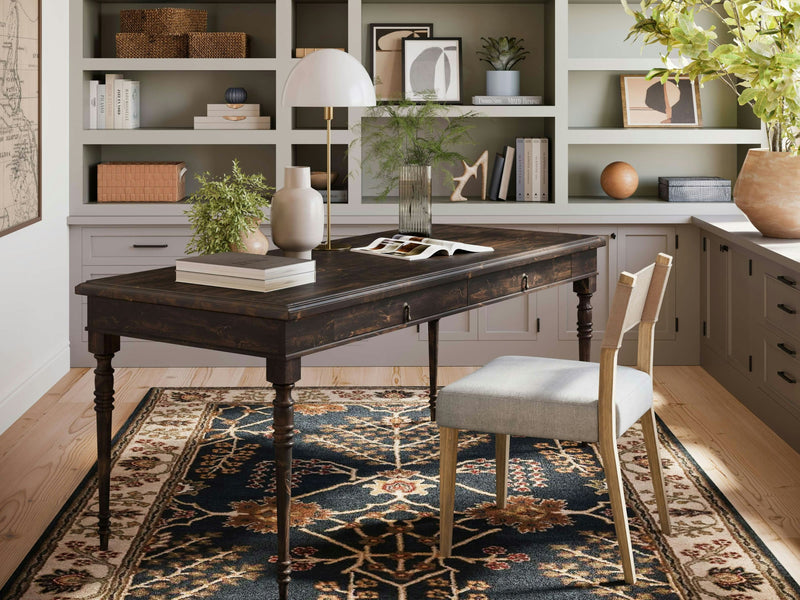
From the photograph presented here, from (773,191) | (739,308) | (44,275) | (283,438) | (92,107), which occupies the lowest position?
(283,438)

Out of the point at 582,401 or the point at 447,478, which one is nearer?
the point at 582,401

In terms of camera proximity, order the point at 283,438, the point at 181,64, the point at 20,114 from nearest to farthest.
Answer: the point at 283,438 → the point at 20,114 → the point at 181,64

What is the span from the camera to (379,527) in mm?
3105

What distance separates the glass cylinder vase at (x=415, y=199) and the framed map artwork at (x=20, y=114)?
1.59 metres

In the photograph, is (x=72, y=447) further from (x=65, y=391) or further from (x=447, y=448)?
(x=447, y=448)

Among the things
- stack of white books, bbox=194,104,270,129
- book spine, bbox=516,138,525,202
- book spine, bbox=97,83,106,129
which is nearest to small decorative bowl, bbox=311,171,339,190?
stack of white books, bbox=194,104,270,129

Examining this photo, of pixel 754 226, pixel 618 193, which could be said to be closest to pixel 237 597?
pixel 754 226

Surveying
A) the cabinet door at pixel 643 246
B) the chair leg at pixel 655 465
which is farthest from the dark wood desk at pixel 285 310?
the cabinet door at pixel 643 246

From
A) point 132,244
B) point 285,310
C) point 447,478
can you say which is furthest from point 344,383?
point 285,310

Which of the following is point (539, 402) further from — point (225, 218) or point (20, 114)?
point (20, 114)

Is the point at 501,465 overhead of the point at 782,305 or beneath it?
beneath

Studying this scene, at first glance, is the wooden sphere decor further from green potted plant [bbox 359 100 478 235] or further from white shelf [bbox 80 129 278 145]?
white shelf [bbox 80 129 278 145]

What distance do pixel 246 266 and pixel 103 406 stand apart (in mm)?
615

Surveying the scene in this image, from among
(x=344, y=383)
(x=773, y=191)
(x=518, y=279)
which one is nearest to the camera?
(x=518, y=279)
